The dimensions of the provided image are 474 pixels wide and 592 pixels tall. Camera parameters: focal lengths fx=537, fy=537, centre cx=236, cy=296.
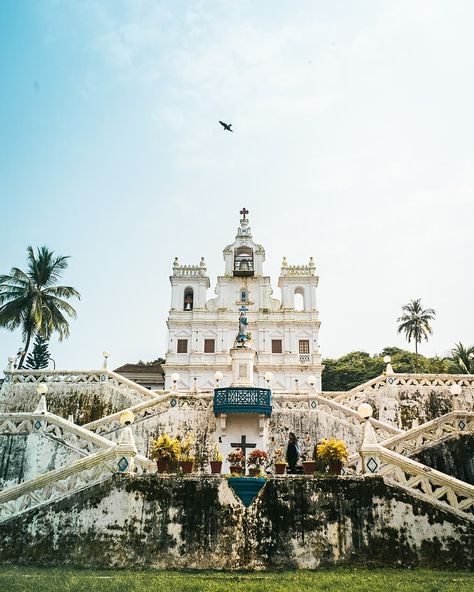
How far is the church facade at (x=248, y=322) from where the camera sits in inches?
1614

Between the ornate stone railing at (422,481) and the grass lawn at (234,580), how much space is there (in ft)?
5.01

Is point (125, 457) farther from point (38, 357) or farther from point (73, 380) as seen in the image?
point (38, 357)

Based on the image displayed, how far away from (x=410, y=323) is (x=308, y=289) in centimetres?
1794

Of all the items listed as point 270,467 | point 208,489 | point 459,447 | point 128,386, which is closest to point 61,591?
point 208,489

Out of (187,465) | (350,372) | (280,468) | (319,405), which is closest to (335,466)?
(280,468)

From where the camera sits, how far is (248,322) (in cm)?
4394

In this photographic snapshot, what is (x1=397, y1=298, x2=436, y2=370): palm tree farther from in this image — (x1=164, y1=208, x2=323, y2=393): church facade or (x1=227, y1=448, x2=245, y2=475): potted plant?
(x1=227, y1=448, x2=245, y2=475): potted plant

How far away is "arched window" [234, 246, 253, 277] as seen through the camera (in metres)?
45.6

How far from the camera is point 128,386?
25094 millimetres

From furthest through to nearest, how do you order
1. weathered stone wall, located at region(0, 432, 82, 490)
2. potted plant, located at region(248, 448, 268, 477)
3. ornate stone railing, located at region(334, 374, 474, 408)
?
ornate stone railing, located at region(334, 374, 474, 408)
weathered stone wall, located at region(0, 432, 82, 490)
potted plant, located at region(248, 448, 268, 477)

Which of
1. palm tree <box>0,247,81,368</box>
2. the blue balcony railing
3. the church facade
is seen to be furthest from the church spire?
the blue balcony railing

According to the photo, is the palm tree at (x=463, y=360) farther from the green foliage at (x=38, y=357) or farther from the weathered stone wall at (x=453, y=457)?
the green foliage at (x=38, y=357)

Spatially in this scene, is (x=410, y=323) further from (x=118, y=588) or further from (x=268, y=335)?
(x=118, y=588)

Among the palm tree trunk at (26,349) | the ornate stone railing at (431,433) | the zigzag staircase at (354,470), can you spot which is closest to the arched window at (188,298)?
the palm tree trunk at (26,349)
